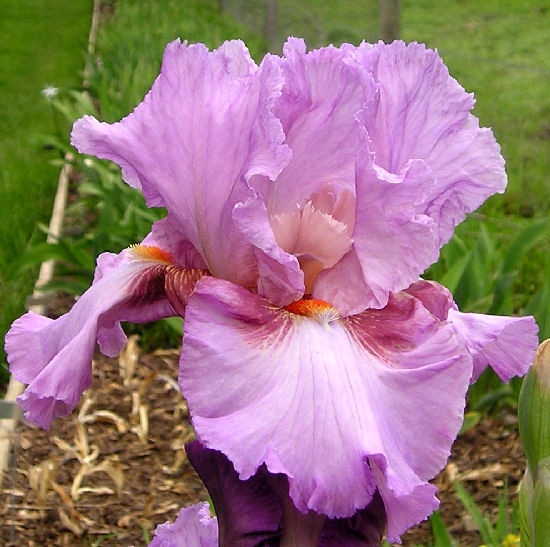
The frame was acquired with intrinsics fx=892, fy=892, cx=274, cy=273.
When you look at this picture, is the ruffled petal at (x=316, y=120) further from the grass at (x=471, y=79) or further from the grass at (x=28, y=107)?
the grass at (x=28, y=107)

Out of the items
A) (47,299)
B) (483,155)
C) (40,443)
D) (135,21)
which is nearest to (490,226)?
(47,299)

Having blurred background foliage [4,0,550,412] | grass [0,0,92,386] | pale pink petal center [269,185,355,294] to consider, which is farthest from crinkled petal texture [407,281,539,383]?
grass [0,0,92,386]

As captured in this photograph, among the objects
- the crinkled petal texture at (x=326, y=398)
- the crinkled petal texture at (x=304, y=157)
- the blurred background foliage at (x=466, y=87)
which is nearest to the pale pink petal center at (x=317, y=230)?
the crinkled petal texture at (x=304, y=157)

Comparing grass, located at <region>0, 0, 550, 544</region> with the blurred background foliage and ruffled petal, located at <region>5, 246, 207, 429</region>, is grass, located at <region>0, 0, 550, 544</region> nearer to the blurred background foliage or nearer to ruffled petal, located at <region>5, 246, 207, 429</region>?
the blurred background foliage

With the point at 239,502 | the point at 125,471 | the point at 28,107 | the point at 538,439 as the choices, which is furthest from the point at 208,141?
the point at 28,107

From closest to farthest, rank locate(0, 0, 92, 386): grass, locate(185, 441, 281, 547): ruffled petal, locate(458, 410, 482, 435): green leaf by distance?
1. locate(185, 441, 281, 547): ruffled petal
2. locate(458, 410, 482, 435): green leaf
3. locate(0, 0, 92, 386): grass

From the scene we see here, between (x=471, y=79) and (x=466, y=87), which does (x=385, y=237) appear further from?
(x=471, y=79)

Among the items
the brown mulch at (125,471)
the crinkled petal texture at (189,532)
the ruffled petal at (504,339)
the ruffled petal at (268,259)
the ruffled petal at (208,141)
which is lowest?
the brown mulch at (125,471)
